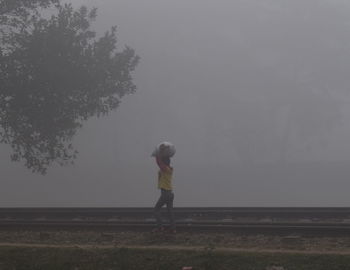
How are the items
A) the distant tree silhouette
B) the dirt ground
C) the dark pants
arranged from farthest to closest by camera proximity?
1. the distant tree silhouette
2. the dark pants
3. the dirt ground

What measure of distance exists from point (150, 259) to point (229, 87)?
360 ft

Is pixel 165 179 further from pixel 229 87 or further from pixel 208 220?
pixel 229 87

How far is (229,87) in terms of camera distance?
116 m

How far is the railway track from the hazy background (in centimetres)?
6843

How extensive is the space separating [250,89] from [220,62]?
11.3 m

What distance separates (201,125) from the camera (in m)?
116

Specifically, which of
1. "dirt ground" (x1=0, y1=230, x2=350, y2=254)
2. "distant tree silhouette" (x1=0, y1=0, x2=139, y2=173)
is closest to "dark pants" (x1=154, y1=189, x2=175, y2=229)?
"dirt ground" (x1=0, y1=230, x2=350, y2=254)

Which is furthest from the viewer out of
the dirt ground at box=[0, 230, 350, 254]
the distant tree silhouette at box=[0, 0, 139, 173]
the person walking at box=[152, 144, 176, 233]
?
the distant tree silhouette at box=[0, 0, 139, 173]

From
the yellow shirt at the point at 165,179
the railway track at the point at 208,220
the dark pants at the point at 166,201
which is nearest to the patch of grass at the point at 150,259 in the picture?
the dark pants at the point at 166,201

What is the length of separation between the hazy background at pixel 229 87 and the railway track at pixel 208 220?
68435 mm

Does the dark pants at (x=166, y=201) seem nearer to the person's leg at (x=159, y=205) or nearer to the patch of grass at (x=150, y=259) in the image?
the person's leg at (x=159, y=205)

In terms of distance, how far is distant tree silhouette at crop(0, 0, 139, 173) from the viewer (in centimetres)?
2347

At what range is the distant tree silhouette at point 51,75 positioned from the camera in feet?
77.0

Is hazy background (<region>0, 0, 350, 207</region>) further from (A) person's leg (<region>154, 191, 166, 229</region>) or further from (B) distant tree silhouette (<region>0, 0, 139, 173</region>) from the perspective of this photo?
(A) person's leg (<region>154, 191, 166, 229</region>)
